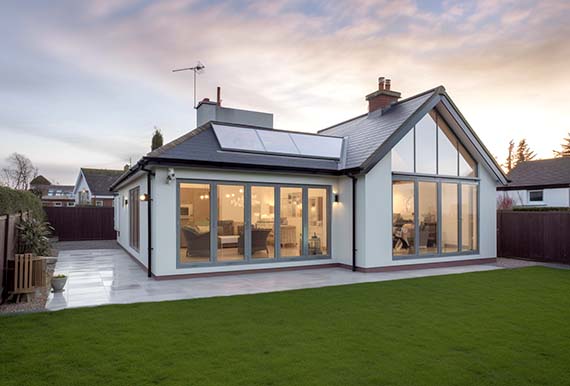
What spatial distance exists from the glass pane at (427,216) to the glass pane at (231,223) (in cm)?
566

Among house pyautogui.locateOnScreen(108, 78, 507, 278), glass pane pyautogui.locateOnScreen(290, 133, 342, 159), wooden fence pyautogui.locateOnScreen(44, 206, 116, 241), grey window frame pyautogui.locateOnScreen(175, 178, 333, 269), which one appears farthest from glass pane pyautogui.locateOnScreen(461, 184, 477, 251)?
wooden fence pyautogui.locateOnScreen(44, 206, 116, 241)

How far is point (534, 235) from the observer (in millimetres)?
13758

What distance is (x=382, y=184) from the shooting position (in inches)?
435

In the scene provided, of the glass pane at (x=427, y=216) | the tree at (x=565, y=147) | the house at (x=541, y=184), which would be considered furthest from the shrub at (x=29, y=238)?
the tree at (x=565, y=147)

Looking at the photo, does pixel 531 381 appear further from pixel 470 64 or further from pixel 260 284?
pixel 470 64

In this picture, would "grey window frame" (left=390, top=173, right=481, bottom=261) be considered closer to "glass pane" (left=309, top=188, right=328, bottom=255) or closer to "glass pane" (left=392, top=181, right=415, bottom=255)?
"glass pane" (left=392, top=181, right=415, bottom=255)

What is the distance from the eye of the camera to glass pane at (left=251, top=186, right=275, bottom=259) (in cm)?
1061

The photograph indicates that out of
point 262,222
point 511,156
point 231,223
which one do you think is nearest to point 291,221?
point 262,222

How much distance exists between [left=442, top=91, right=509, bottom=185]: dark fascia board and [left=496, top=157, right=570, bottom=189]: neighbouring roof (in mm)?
13835

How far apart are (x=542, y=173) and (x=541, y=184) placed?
182cm

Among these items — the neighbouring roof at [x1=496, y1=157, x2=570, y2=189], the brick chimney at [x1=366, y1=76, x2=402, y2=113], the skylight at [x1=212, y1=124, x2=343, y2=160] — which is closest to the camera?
the skylight at [x1=212, y1=124, x2=343, y2=160]

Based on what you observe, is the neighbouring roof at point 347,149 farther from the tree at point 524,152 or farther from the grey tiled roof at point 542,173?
the tree at point 524,152

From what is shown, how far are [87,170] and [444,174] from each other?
1382 inches

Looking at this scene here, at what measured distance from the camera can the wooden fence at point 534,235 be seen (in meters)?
12.9
